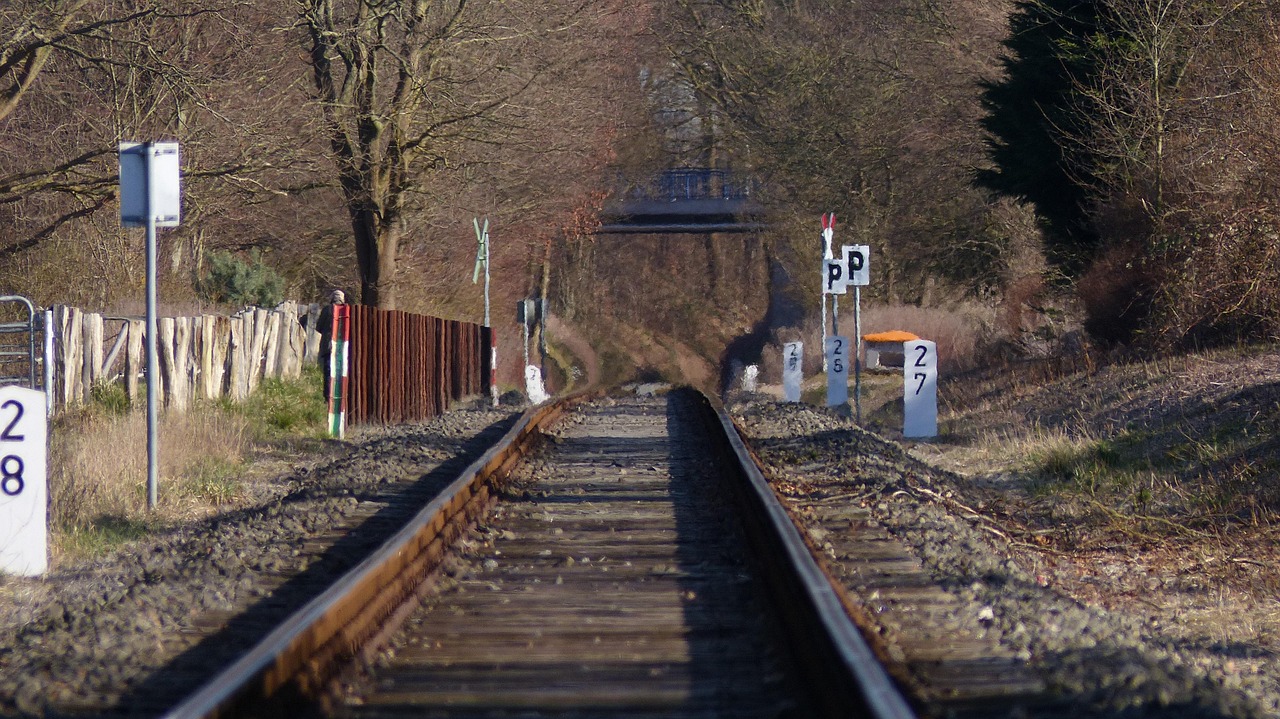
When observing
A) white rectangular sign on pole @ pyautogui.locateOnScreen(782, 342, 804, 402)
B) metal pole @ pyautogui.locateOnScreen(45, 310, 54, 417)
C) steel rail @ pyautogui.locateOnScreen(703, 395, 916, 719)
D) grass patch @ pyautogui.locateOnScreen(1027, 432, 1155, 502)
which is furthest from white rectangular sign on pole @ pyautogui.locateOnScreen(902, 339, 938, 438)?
metal pole @ pyautogui.locateOnScreen(45, 310, 54, 417)

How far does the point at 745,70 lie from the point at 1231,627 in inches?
1456

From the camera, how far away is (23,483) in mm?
7504

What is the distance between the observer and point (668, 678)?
4.82 meters

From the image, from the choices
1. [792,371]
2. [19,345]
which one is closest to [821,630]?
[19,345]

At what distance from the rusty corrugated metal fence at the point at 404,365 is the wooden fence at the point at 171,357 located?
4.85 feet

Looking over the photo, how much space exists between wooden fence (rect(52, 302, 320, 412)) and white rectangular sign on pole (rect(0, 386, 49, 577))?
7105 mm

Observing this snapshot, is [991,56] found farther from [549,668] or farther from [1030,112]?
[549,668]

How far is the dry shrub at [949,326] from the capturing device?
99.9ft

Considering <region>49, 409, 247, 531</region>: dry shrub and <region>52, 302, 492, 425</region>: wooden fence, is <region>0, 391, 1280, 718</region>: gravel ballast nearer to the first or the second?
<region>49, 409, 247, 531</region>: dry shrub

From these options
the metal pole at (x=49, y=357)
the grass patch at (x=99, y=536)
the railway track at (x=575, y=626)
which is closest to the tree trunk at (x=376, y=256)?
the metal pole at (x=49, y=357)

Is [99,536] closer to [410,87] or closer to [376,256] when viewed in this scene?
[410,87]

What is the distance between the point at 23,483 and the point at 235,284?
2108cm

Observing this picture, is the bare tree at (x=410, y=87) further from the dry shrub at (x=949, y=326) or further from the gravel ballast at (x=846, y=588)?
the gravel ballast at (x=846, y=588)

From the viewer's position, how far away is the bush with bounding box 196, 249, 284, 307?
91.4ft
